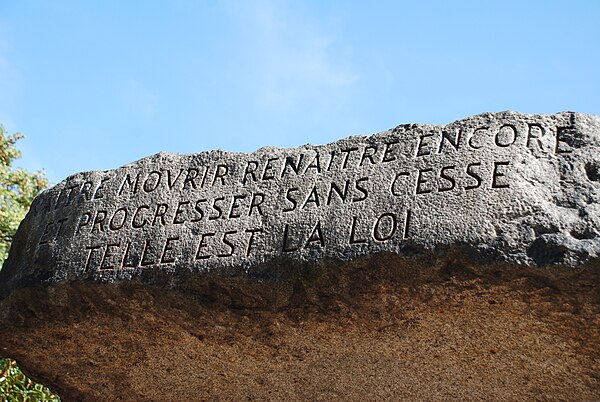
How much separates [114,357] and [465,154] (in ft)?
6.90

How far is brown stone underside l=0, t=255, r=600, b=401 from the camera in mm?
2854

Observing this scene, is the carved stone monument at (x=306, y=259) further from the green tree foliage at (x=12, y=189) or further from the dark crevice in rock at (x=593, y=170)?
the green tree foliage at (x=12, y=189)

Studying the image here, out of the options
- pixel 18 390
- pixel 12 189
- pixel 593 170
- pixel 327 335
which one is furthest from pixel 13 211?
pixel 593 170

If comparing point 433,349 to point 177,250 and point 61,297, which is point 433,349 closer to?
point 177,250

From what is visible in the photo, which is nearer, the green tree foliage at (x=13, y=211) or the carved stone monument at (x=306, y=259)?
the carved stone monument at (x=306, y=259)

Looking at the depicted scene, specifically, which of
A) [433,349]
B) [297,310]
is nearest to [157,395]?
[297,310]

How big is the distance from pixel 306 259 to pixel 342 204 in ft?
0.98

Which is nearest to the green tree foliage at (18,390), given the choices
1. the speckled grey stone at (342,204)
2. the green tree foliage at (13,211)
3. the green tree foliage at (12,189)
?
the green tree foliage at (13,211)

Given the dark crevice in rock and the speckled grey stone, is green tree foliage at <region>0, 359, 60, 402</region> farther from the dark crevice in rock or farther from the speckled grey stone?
the dark crevice in rock

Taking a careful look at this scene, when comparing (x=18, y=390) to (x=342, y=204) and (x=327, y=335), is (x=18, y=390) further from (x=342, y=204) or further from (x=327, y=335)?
(x=342, y=204)

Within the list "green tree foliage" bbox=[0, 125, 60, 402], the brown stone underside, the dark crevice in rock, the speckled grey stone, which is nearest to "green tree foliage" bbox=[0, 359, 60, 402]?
"green tree foliage" bbox=[0, 125, 60, 402]

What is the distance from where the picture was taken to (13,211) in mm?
9555

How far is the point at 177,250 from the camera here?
335cm

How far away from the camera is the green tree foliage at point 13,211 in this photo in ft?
24.0
